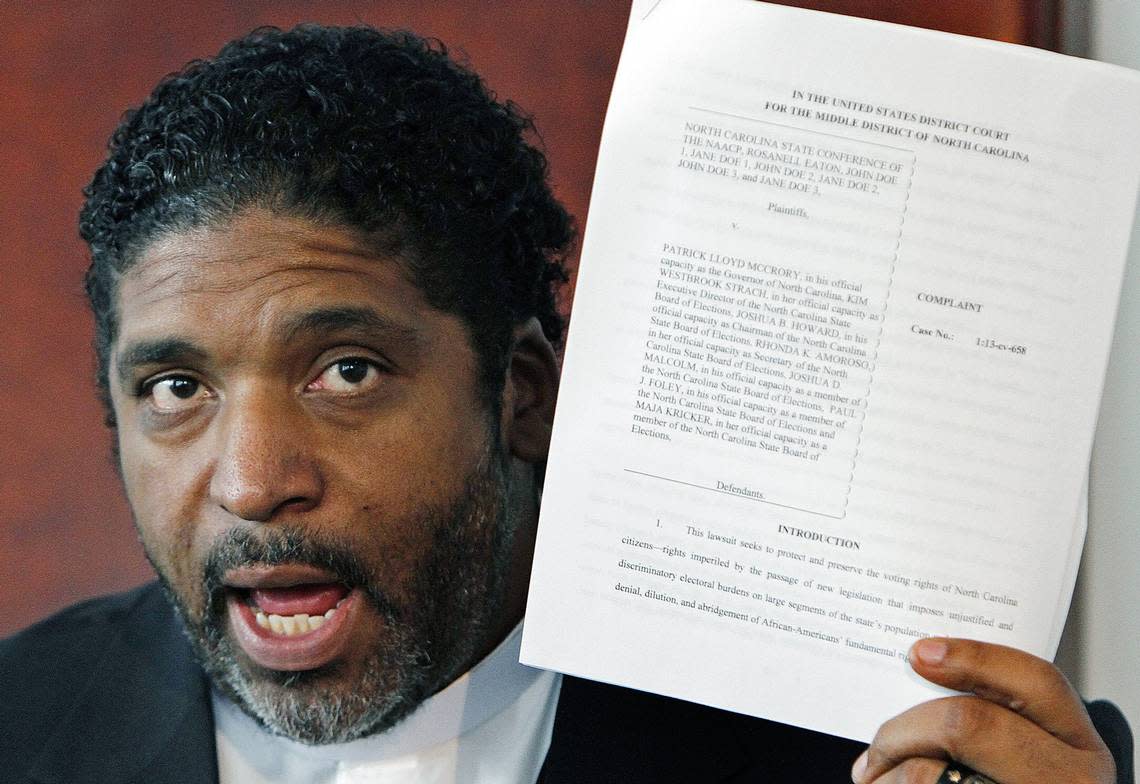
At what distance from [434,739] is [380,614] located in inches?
10.1

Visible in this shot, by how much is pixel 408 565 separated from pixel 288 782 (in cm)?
38

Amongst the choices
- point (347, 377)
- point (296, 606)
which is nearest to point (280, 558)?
point (296, 606)

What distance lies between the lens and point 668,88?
1004 mm

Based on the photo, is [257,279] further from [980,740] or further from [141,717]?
[980,740]

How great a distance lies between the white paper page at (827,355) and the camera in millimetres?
971

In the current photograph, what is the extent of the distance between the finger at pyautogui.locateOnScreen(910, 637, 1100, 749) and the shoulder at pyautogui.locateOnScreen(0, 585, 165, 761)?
0.93 metres

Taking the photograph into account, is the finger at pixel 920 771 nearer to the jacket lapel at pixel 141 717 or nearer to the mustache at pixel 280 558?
the mustache at pixel 280 558

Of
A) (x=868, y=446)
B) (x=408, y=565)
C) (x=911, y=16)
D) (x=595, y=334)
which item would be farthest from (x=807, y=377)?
(x=911, y=16)

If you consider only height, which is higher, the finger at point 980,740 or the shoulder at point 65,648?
the finger at point 980,740

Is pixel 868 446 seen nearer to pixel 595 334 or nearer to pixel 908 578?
pixel 908 578

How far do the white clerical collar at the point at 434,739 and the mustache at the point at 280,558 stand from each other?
0.24m

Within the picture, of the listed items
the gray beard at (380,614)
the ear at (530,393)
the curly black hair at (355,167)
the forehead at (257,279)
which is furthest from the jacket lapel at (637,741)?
the forehead at (257,279)

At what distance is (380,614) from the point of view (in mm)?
1234

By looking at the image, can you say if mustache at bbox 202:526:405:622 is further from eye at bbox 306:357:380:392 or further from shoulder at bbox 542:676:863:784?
shoulder at bbox 542:676:863:784
